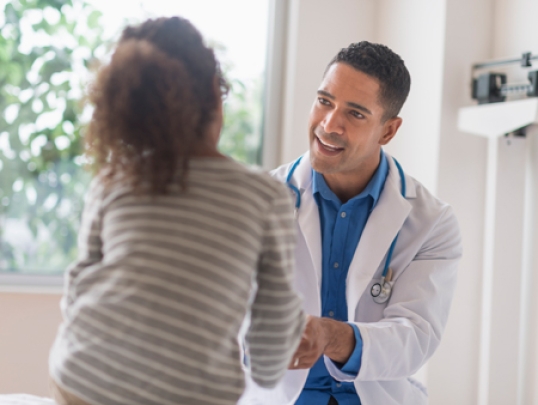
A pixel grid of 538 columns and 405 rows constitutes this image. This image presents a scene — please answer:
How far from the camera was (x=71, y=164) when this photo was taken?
2730 millimetres

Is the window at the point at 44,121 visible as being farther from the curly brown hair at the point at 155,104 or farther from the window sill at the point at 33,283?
the curly brown hair at the point at 155,104

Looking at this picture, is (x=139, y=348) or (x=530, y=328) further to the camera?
(x=530, y=328)

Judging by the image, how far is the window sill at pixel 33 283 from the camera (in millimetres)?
2549

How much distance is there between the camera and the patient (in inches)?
35.1

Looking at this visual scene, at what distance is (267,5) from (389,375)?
1978 millimetres

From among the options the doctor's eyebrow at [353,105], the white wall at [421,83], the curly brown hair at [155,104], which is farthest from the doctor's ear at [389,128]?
the curly brown hair at [155,104]

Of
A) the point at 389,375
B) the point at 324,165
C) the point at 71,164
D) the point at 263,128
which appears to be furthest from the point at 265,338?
the point at 263,128

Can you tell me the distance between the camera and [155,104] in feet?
2.99

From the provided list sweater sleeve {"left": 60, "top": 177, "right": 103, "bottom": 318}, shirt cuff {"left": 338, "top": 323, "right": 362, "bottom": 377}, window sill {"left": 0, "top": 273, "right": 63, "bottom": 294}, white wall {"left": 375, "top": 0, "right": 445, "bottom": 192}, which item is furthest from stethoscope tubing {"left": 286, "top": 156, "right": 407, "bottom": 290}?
window sill {"left": 0, "top": 273, "right": 63, "bottom": 294}

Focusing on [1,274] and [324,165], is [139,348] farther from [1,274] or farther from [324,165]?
[1,274]

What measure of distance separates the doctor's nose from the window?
0.96 m

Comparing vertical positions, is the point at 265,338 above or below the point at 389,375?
above

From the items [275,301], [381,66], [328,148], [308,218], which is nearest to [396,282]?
[308,218]

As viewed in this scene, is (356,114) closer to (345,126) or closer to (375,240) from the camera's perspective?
(345,126)
